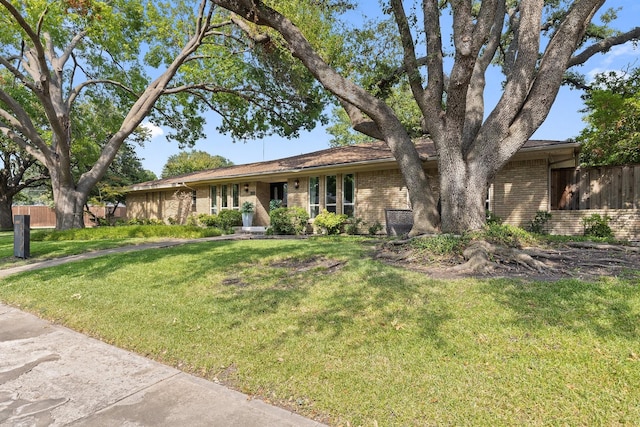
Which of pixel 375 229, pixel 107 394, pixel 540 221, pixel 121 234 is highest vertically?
pixel 540 221

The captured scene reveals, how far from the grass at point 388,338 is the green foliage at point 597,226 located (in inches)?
304

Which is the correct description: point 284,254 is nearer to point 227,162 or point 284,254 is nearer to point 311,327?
point 311,327

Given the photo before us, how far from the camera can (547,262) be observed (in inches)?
241

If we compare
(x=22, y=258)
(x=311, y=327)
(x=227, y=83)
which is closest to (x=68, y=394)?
(x=311, y=327)

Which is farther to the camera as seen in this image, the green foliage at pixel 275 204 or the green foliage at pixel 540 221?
the green foliage at pixel 275 204

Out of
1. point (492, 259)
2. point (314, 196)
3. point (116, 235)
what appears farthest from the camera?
point (314, 196)

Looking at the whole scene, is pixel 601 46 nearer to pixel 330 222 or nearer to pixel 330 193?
pixel 330 222

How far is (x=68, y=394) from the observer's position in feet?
9.39

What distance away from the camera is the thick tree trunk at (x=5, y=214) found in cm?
2621

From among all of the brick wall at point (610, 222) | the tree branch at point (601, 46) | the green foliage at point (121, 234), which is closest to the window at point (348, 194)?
the green foliage at point (121, 234)

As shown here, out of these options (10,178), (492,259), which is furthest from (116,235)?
(10,178)

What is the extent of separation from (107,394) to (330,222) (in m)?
12.2

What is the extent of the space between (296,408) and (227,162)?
75.1 metres

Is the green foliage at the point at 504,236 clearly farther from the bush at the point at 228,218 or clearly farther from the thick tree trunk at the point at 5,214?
the thick tree trunk at the point at 5,214
